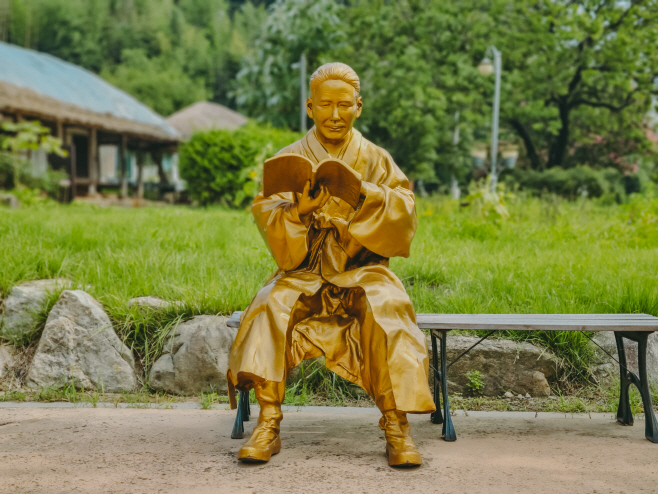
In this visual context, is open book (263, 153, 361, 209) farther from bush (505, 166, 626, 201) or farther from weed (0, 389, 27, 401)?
bush (505, 166, 626, 201)

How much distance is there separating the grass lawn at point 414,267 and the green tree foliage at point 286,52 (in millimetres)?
11203

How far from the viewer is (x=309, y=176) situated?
2922 mm

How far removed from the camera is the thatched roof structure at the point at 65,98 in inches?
557

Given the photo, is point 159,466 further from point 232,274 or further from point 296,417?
point 232,274

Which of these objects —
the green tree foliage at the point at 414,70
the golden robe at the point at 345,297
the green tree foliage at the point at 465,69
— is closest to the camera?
the golden robe at the point at 345,297

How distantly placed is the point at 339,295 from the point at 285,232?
0.42 metres

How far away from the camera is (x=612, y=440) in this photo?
311 centimetres

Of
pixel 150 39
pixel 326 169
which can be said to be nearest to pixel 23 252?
pixel 326 169

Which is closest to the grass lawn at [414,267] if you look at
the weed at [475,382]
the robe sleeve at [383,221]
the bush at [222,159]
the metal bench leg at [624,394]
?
the weed at [475,382]

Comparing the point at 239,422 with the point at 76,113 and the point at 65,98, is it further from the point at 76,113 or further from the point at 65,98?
the point at 65,98

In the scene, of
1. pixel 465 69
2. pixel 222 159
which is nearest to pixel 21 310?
pixel 222 159

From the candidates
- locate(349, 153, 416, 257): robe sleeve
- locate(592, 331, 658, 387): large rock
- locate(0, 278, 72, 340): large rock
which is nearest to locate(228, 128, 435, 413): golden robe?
locate(349, 153, 416, 257): robe sleeve

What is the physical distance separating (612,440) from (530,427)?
0.40 metres

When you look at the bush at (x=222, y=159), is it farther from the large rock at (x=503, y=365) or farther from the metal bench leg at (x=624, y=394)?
the metal bench leg at (x=624, y=394)
